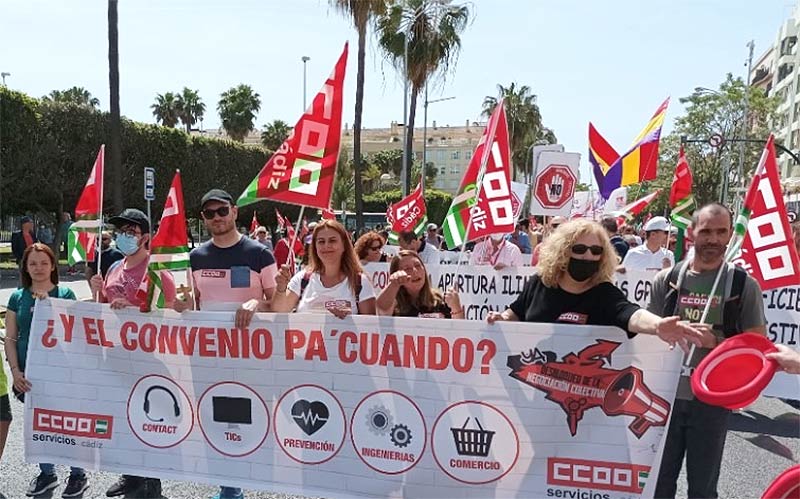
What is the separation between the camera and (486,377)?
3.43m

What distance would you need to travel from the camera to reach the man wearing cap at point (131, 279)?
3994 millimetres

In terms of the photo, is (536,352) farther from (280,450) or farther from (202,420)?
(202,420)

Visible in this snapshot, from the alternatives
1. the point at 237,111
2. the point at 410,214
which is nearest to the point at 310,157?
the point at 410,214

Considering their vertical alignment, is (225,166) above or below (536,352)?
above

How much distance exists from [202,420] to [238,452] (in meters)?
0.27

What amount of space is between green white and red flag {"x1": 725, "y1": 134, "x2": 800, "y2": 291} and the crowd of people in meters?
0.43

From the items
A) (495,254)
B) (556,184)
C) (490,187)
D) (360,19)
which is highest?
(360,19)

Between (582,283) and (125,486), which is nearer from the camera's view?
(582,283)

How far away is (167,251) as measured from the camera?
3.97 meters

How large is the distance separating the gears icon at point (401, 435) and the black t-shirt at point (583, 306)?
0.86m

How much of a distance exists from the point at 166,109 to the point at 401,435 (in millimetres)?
64453

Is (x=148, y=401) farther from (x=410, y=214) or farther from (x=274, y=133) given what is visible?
(x=274, y=133)

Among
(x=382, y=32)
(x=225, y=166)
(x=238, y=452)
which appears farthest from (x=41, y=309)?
(x=225, y=166)

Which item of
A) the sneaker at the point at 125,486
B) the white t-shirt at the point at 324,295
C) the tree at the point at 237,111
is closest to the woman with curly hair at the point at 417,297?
the white t-shirt at the point at 324,295
